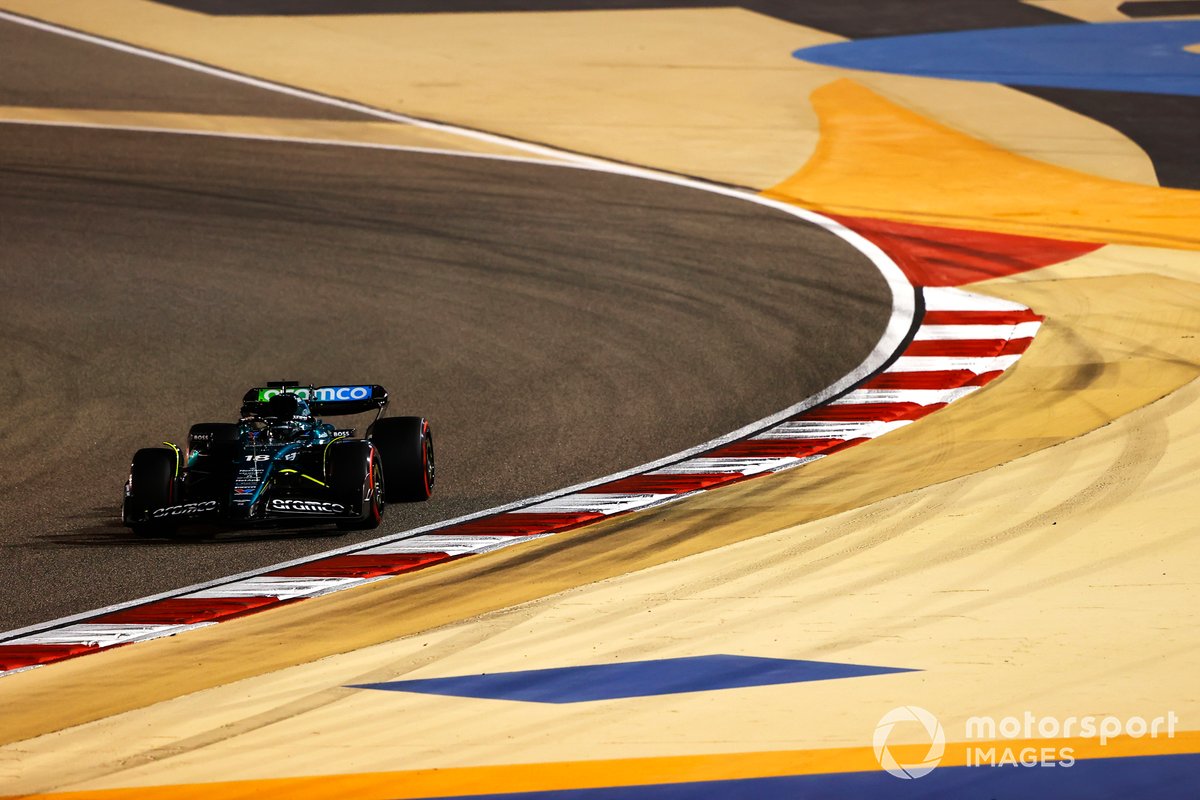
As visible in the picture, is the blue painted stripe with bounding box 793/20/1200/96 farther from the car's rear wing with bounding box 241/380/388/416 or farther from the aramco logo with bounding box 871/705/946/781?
the aramco logo with bounding box 871/705/946/781

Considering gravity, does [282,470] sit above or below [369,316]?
below

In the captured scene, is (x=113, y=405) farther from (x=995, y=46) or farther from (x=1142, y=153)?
(x=995, y=46)

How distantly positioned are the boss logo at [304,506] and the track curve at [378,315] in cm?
22

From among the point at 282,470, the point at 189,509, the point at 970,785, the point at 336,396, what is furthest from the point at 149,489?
the point at 970,785

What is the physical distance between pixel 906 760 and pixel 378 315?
802cm

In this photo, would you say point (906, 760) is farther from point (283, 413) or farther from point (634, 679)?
point (283, 413)

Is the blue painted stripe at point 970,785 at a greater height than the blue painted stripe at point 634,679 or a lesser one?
lesser

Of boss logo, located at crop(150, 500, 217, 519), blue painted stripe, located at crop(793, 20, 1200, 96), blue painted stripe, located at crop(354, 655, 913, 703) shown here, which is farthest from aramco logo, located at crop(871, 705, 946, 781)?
blue painted stripe, located at crop(793, 20, 1200, 96)

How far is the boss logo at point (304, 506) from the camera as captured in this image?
815cm

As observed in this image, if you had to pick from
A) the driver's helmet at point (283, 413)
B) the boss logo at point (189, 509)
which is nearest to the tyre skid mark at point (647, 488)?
the boss logo at point (189, 509)

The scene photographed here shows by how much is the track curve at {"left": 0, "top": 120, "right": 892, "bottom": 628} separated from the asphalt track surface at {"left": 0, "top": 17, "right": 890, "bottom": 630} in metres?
0.03

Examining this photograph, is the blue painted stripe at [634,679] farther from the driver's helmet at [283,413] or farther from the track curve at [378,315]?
the driver's helmet at [283,413]

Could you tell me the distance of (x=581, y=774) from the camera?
18.2ft

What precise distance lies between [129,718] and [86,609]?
4.55ft
